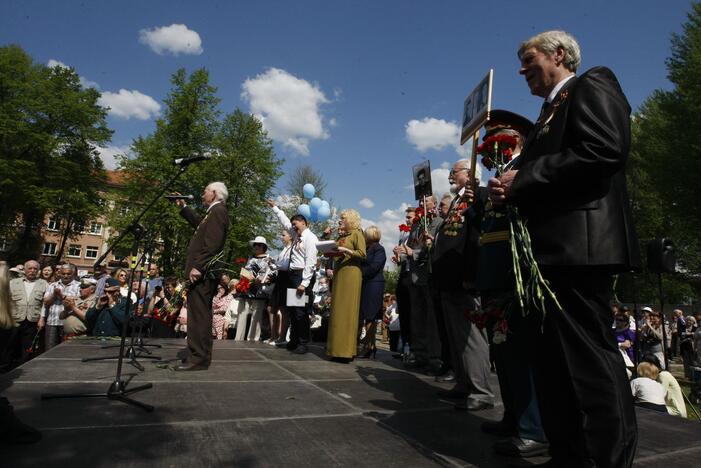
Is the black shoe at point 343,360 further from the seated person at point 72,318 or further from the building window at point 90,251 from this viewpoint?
the building window at point 90,251

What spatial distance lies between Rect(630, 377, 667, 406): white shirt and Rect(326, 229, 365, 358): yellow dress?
352 centimetres

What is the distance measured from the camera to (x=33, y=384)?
3.51 meters

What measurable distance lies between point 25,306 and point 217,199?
4.83m

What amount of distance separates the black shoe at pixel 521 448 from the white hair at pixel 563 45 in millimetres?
1992

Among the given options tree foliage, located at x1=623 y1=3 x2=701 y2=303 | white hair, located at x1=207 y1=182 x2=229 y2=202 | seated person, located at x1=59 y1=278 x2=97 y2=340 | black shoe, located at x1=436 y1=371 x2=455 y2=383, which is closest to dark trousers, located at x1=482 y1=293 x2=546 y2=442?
black shoe, located at x1=436 y1=371 x2=455 y2=383

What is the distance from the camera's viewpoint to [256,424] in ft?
8.99

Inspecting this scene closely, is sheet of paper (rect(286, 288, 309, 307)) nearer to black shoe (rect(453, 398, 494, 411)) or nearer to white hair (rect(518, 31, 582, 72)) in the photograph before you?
black shoe (rect(453, 398, 494, 411))

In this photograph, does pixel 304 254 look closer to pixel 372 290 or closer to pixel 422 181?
pixel 372 290

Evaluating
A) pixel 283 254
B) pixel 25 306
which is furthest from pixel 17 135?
pixel 283 254

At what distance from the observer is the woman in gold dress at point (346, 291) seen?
230 inches

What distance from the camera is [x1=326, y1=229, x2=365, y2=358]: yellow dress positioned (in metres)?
Answer: 5.84

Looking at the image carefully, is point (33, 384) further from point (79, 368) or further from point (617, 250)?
point (617, 250)

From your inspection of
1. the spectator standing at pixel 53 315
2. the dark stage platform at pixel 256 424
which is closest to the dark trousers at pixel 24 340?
the spectator standing at pixel 53 315

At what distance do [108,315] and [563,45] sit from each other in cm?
742
